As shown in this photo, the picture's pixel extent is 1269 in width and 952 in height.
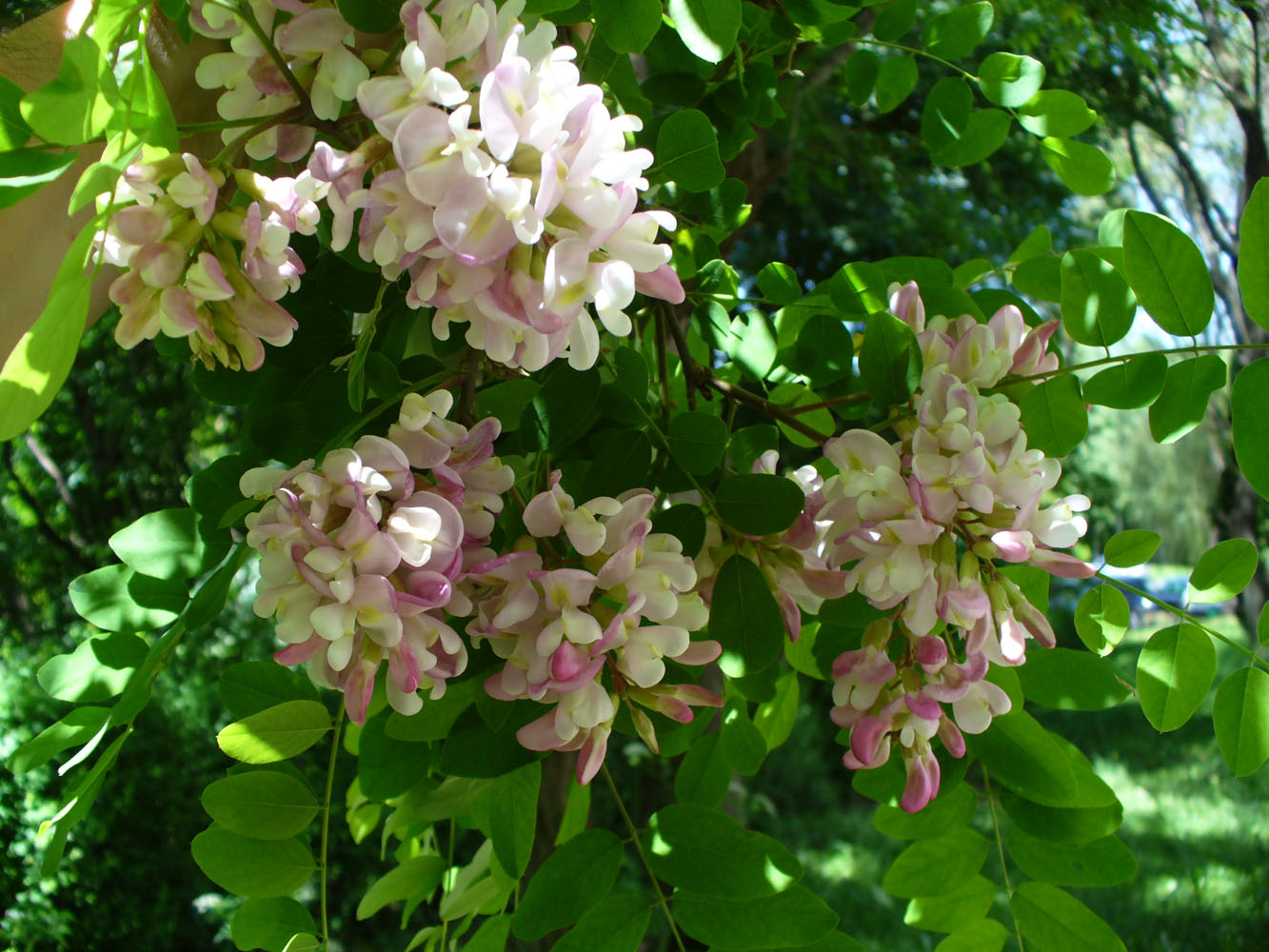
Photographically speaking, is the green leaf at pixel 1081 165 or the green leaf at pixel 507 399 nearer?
the green leaf at pixel 507 399

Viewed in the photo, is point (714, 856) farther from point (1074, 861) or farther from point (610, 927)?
point (1074, 861)

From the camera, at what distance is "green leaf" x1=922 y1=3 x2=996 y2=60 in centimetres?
70

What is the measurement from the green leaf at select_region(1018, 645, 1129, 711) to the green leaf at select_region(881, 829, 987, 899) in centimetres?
10

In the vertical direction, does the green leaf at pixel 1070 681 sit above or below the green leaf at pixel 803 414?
below

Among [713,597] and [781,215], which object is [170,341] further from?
[781,215]

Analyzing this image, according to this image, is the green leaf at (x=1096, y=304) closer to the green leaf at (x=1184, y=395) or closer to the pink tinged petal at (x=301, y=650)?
the green leaf at (x=1184, y=395)

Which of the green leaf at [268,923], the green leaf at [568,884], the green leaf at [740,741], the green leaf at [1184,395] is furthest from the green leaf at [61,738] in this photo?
the green leaf at [1184,395]

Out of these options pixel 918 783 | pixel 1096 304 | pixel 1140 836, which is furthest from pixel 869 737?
pixel 1140 836

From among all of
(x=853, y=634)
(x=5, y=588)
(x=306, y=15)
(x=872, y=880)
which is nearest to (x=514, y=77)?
(x=306, y=15)

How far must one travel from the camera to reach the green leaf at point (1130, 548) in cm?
56

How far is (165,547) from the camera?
0.53 meters

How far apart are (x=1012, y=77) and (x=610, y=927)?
584mm

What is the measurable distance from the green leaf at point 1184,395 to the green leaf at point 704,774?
310mm

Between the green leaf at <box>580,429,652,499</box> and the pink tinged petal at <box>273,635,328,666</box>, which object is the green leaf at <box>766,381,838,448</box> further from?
the pink tinged petal at <box>273,635,328,666</box>
